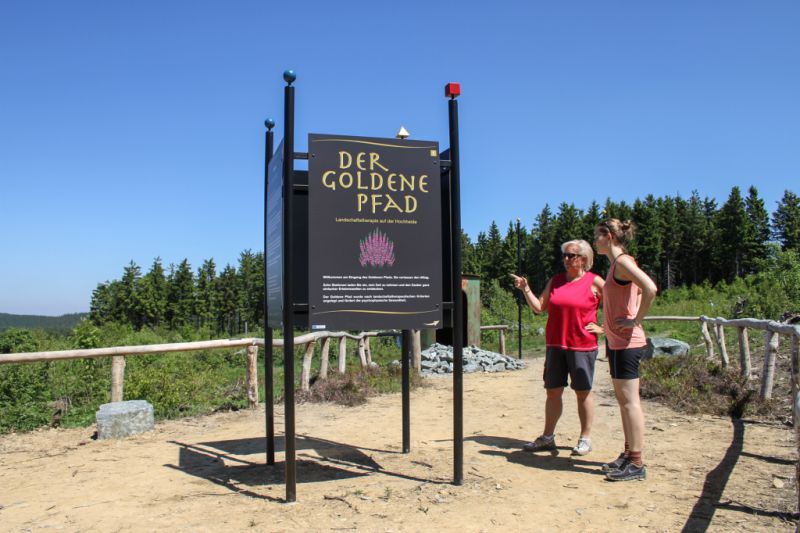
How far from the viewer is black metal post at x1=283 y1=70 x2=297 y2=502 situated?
399 cm

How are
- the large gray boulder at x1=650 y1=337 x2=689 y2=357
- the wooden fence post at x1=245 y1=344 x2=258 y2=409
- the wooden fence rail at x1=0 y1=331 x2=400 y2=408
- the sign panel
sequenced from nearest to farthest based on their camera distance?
the sign panel < the wooden fence rail at x1=0 y1=331 x2=400 y2=408 < the wooden fence post at x1=245 y1=344 x2=258 y2=409 < the large gray boulder at x1=650 y1=337 x2=689 y2=357

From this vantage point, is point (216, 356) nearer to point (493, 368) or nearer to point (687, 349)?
point (493, 368)

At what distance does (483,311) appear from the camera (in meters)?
29.2

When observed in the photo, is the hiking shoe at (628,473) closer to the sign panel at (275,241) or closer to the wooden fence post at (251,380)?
the sign panel at (275,241)

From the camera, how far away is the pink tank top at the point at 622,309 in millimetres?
4305

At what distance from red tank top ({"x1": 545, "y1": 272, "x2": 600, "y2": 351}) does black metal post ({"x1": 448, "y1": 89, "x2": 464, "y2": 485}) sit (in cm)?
87

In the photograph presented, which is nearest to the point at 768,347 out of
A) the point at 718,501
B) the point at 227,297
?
the point at 718,501

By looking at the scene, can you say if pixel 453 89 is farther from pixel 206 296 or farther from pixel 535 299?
pixel 206 296

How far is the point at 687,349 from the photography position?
1173cm

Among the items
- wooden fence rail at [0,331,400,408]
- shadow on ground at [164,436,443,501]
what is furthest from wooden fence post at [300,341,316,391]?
shadow on ground at [164,436,443,501]

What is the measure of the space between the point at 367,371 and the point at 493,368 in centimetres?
367

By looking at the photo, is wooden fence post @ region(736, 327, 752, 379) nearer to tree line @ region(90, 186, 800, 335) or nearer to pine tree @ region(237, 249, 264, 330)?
tree line @ region(90, 186, 800, 335)

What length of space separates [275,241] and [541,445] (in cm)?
285

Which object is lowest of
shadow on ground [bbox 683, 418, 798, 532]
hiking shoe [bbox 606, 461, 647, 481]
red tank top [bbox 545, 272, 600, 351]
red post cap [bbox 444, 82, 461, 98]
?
shadow on ground [bbox 683, 418, 798, 532]
